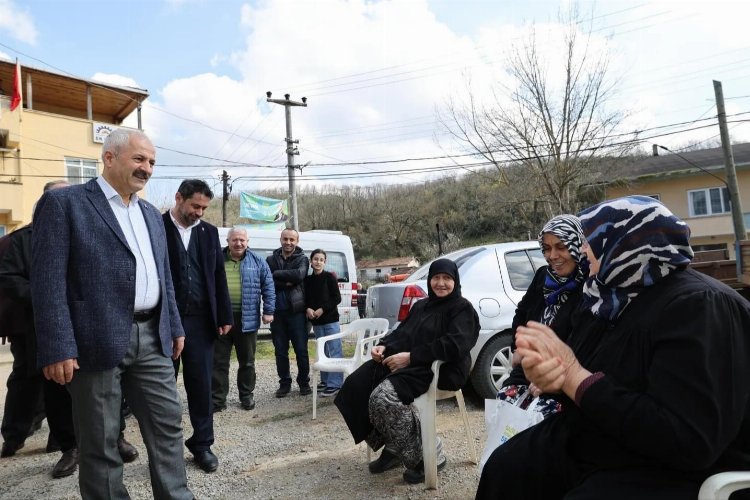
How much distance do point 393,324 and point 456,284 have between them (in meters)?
1.59

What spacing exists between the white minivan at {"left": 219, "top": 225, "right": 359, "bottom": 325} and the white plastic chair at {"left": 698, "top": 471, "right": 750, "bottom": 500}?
33.5 feet

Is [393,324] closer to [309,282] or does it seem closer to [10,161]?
[309,282]

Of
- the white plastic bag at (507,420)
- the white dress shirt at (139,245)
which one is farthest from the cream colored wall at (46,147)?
the white plastic bag at (507,420)

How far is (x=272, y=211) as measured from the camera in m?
22.1

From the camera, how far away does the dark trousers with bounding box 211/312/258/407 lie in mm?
5332

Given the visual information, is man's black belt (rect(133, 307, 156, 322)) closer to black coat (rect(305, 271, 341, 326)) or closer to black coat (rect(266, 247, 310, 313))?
black coat (rect(266, 247, 310, 313))

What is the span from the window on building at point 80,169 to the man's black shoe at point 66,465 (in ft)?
65.1

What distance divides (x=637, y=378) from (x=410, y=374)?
2034 millimetres

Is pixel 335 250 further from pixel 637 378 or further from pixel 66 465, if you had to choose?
pixel 637 378

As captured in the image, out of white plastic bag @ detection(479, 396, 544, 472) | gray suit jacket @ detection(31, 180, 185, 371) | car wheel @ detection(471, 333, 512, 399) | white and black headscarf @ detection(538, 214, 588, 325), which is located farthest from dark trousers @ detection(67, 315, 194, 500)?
car wheel @ detection(471, 333, 512, 399)

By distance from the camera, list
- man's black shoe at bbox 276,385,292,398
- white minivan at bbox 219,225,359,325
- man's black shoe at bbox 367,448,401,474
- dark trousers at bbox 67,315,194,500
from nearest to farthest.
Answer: dark trousers at bbox 67,315,194,500 < man's black shoe at bbox 367,448,401,474 < man's black shoe at bbox 276,385,292,398 < white minivan at bbox 219,225,359,325

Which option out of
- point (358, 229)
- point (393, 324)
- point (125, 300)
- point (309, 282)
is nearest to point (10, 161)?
point (309, 282)

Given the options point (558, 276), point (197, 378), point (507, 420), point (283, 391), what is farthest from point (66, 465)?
point (558, 276)

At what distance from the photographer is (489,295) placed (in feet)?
16.7
